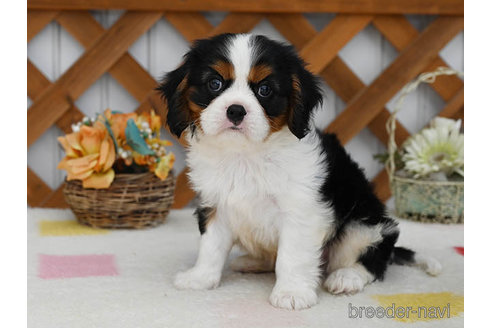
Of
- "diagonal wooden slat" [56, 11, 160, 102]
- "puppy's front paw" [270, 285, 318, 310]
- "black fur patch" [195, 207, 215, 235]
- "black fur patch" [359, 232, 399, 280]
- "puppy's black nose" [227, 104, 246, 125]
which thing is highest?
"diagonal wooden slat" [56, 11, 160, 102]

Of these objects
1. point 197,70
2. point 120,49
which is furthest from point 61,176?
point 197,70

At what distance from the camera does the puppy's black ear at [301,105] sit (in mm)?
1784

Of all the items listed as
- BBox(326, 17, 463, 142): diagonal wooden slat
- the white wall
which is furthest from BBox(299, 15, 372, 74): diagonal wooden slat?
BBox(326, 17, 463, 142): diagonal wooden slat

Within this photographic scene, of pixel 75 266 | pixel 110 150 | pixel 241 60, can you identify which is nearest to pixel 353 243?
pixel 241 60

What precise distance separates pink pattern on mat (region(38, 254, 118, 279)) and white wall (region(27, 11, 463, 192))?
123 centimetres

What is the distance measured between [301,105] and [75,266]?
3.33ft

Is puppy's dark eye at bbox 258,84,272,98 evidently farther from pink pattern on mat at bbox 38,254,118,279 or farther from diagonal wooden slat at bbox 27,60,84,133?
diagonal wooden slat at bbox 27,60,84,133

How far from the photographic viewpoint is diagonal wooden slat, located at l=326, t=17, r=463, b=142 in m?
3.39

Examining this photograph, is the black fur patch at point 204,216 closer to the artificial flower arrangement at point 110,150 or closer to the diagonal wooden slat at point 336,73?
the artificial flower arrangement at point 110,150

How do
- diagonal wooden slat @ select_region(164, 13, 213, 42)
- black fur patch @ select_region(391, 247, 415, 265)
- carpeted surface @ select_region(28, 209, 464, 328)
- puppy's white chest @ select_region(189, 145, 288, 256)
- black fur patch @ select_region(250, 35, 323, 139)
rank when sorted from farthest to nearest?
diagonal wooden slat @ select_region(164, 13, 213, 42) < black fur patch @ select_region(391, 247, 415, 265) < puppy's white chest @ select_region(189, 145, 288, 256) < black fur patch @ select_region(250, 35, 323, 139) < carpeted surface @ select_region(28, 209, 464, 328)

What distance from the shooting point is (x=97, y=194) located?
2672 millimetres

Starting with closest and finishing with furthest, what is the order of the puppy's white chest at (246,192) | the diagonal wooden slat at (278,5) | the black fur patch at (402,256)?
the puppy's white chest at (246,192), the black fur patch at (402,256), the diagonal wooden slat at (278,5)

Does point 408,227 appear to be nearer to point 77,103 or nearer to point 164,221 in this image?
point 164,221

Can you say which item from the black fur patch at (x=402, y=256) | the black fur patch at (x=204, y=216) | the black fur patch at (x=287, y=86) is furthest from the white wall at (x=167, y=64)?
the black fur patch at (x=287, y=86)
